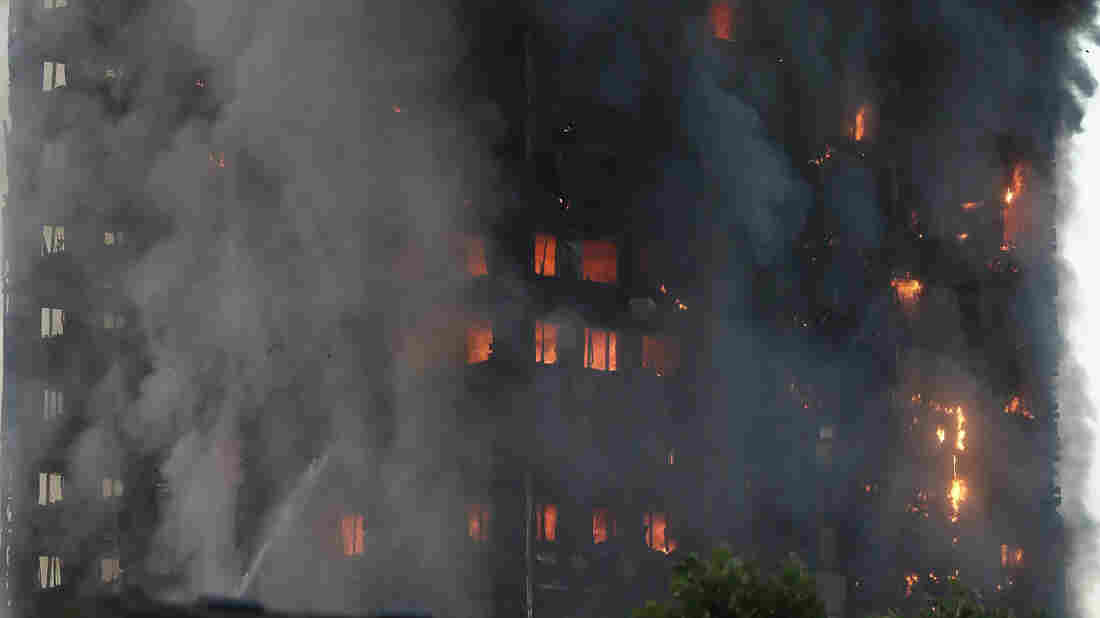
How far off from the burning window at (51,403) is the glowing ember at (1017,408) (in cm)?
4936

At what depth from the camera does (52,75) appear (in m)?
71.0

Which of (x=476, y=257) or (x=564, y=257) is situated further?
(x=564, y=257)

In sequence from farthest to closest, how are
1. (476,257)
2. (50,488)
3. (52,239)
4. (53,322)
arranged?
(53,322), (50,488), (52,239), (476,257)

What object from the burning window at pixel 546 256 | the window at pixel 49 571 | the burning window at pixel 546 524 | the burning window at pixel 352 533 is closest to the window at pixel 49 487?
the window at pixel 49 571

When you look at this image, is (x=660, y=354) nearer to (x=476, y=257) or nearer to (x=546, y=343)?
(x=546, y=343)

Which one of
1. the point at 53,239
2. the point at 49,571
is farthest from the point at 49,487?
the point at 53,239

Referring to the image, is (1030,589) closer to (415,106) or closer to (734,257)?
(734,257)

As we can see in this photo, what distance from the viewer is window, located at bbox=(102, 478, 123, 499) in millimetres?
64250

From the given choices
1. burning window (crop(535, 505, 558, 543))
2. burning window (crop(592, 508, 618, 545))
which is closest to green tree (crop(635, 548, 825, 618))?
burning window (crop(535, 505, 558, 543))

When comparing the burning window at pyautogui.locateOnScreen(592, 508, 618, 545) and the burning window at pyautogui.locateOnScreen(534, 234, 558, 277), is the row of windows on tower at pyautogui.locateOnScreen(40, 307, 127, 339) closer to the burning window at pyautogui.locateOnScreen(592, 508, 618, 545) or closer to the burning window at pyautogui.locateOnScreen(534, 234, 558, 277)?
the burning window at pyautogui.locateOnScreen(534, 234, 558, 277)

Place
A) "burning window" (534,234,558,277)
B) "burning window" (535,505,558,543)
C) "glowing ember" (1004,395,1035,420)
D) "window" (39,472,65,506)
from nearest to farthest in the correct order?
1. "burning window" (535,505,558,543)
2. "burning window" (534,234,558,277)
3. "window" (39,472,65,506)
4. "glowing ember" (1004,395,1035,420)

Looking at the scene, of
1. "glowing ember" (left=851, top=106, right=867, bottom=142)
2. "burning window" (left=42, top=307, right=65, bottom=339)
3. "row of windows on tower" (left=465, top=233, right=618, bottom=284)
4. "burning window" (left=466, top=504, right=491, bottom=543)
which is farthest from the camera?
"glowing ember" (left=851, top=106, right=867, bottom=142)

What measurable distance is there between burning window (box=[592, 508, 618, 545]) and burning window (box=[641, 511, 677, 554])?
178cm

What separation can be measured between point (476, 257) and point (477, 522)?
435 inches
